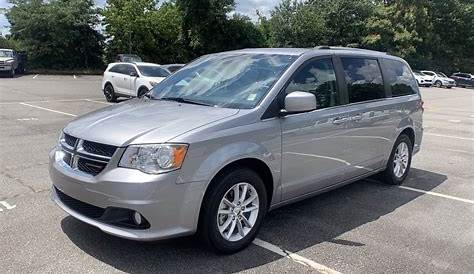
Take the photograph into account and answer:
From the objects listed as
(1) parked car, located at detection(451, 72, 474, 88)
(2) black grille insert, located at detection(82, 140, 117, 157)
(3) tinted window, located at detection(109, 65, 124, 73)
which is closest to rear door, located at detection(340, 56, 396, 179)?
(2) black grille insert, located at detection(82, 140, 117, 157)

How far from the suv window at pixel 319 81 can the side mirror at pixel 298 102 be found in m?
0.22

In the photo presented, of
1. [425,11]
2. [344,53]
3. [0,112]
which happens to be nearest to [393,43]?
[425,11]

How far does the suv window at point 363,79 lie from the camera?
547 centimetres

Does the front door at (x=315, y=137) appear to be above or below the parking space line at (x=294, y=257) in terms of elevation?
above

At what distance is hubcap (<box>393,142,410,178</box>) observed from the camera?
21.6ft

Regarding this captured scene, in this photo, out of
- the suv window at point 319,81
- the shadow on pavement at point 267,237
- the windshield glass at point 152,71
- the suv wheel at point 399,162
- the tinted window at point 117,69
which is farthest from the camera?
the tinted window at point 117,69

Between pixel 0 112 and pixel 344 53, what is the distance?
10.9 m

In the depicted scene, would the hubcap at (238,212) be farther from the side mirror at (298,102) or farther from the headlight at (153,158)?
the side mirror at (298,102)

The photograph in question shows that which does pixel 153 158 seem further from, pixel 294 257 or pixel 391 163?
pixel 391 163

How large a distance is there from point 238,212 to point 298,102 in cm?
113

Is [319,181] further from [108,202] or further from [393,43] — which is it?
[393,43]

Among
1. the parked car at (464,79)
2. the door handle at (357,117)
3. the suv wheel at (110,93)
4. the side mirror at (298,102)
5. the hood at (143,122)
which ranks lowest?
the parked car at (464,79)

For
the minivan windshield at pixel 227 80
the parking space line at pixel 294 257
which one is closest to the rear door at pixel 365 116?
the minivan windshield at pixel 227 80

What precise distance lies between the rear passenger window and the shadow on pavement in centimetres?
142
